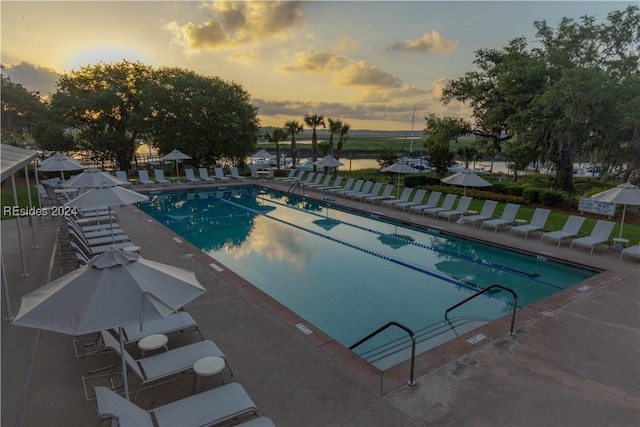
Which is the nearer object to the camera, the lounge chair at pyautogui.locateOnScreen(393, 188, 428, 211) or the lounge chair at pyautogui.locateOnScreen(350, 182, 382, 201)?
the lounge chair at pyautogui.locateOnScreen(393, 188, 428, 211)

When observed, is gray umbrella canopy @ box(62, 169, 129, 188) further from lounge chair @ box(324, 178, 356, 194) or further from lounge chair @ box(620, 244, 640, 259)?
lounge chair @ box(620, 244, 640, 259)

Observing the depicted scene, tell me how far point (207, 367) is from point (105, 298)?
5.13ft

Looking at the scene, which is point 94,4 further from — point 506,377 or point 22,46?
point 506,377

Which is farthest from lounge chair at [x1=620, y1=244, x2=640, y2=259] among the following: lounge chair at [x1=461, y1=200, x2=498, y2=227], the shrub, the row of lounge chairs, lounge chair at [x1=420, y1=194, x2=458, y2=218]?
the shrub

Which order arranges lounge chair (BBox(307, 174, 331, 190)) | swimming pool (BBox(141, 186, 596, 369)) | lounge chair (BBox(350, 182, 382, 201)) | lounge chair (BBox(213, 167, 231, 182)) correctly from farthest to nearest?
lounge chair (BBox(213, 167, 231, 182))
lounge chair (BBox(307, 174, 331, 190))
lounge chair (BBox(350, 182, 382, 201))
swimming pool (BBox(141, 186, 596, 369))

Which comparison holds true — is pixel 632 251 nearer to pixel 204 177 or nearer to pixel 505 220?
pixel 505 220

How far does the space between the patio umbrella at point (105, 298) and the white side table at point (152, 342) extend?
1.65 metres

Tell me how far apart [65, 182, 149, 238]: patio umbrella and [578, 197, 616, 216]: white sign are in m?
14.9

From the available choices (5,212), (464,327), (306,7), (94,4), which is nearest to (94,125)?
(5,212)

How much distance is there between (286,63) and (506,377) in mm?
17817

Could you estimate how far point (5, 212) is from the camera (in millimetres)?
14188

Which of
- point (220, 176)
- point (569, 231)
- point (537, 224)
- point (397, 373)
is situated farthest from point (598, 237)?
point (220, 176)

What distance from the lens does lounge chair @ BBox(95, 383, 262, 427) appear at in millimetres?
3314

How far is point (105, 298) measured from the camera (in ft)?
11.2
